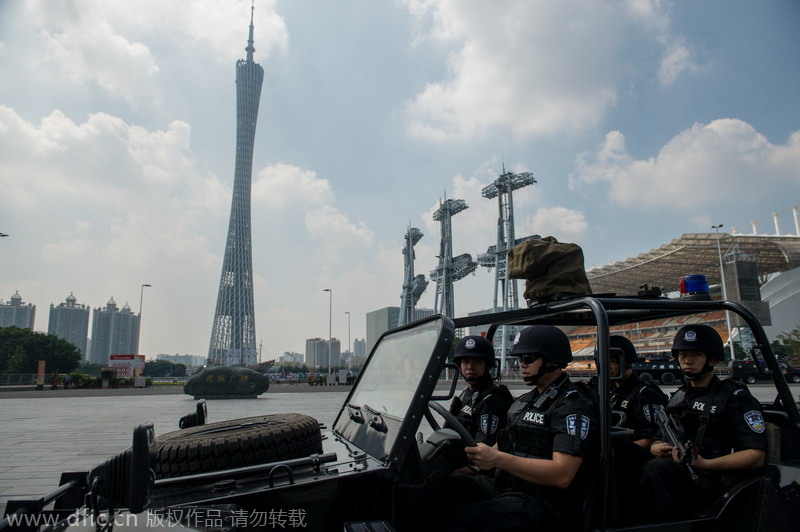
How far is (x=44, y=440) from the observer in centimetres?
1002

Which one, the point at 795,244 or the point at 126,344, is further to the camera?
the point at 126,344

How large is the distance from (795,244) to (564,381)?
70.3 m

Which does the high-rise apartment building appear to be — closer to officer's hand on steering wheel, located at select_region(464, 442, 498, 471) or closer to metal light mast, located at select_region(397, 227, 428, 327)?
metal light mast, located at select_region(397, 227, 428, 327)

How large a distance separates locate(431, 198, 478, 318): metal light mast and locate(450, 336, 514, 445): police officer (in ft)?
199

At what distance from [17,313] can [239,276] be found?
2502 inches

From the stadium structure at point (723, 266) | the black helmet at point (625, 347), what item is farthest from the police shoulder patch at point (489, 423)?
the stadium structure at point (723, 266)

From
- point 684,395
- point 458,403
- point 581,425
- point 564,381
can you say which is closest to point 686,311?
point 684,395

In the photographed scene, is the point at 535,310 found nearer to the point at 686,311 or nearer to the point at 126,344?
the point at 686,311

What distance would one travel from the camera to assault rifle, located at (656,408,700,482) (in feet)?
8.40

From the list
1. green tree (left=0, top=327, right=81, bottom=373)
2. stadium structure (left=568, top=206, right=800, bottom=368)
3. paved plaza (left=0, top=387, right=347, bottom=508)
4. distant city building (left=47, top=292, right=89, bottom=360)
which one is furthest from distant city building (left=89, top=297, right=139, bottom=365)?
paved plaza (left=0, top=387, right=347, bottom=508)

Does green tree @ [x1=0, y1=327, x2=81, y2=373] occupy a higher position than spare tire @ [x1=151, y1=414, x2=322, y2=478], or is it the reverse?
green tree @ [x1=0, y1=327, x2=81, y2=373]

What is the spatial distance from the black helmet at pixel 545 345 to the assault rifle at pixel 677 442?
0.75 meters

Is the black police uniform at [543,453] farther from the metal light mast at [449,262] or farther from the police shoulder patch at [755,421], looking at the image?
the metal light mast at [449,262]

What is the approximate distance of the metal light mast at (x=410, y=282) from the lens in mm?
68750
